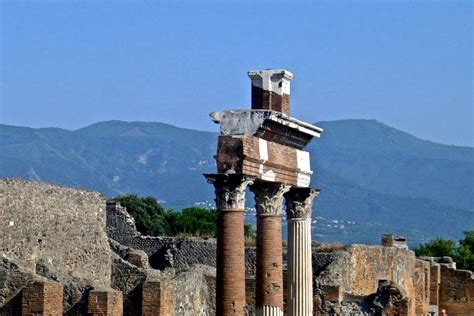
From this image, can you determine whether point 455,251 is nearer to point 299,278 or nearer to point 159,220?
point 159,220

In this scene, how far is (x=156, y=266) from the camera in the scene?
1838 inches

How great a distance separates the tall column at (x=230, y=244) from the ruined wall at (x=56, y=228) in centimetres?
565

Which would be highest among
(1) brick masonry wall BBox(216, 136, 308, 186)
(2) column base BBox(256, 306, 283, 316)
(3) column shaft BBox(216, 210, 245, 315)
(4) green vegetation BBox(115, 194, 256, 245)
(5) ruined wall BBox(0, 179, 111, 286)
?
(4) green vegetation BBox(115, 194, 256, 245)

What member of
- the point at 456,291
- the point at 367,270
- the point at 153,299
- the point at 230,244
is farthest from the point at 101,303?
the point at 456,291

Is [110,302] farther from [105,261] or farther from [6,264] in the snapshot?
[105,261]

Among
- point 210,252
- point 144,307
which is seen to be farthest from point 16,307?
point 210,252

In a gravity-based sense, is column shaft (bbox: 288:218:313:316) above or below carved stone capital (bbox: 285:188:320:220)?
below

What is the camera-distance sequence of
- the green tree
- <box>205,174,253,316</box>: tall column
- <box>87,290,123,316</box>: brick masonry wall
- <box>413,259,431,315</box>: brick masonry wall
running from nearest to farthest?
<box>205,174,253,316</box>: tall column → <box>87,290,123,316</box>: brick masonry wall → <box>413,259,431,315</box>: brick masonry wall → the green tree

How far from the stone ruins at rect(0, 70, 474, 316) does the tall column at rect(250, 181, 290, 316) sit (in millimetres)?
18

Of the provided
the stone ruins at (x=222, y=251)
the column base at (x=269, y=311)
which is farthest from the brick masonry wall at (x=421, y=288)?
the column base at (x=269, y=311)

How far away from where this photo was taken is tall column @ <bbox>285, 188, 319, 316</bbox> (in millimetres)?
30250

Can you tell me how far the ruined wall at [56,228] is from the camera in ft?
102

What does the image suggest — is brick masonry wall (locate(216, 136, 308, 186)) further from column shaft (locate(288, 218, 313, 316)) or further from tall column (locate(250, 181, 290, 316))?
column shaft (locate(288, 218, 313, 316))

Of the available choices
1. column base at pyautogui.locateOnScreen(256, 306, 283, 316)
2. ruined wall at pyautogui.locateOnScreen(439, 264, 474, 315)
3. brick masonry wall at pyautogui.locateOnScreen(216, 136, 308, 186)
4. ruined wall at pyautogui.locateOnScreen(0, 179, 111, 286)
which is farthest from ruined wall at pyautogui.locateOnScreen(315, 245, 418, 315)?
brick masonry wall at pyautogui.locateOnScreen(216, 136, 308, 186)
